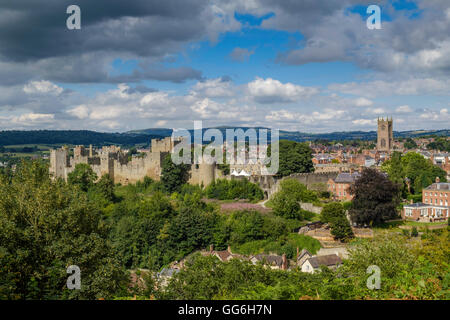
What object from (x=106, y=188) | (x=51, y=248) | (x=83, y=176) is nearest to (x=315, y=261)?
(x=51, y=248)

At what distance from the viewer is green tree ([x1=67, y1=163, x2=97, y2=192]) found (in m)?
38.8

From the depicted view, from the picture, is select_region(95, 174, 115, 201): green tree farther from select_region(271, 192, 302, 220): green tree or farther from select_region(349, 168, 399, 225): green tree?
select_region(349, 168, 399, 225): green tree

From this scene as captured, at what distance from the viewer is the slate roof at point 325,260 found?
23.2m

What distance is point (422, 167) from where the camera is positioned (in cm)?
4466

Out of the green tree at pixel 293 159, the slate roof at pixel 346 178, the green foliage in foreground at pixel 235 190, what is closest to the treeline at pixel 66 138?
the green tree at pixel 293 159

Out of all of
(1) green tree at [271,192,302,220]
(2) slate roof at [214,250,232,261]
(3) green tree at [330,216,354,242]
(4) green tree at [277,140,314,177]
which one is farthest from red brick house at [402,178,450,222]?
(2) slate roof at [214,250,232,261]

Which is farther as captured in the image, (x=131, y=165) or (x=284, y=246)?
(x=131, y=165)

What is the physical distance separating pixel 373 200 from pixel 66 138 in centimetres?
14138

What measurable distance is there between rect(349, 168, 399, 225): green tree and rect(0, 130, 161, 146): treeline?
125131mm

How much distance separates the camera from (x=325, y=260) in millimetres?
23531

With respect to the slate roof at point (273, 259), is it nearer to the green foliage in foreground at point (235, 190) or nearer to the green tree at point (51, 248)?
the green foliage in foreground at point (235, 190)

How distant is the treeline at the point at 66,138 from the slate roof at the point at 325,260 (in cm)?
12757

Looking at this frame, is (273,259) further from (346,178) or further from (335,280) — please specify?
(335,280)
